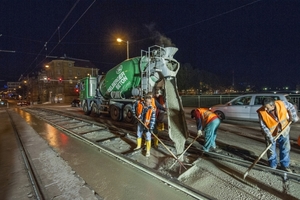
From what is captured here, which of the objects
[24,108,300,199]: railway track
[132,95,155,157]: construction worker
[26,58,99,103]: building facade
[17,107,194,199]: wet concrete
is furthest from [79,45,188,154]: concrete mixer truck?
[26,58,99,103]: building facade

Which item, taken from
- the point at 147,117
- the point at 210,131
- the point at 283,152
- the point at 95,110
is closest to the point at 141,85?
the point at 147,117

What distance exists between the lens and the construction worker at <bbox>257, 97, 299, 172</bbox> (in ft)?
10.9

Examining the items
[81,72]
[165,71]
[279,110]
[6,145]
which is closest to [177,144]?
[279,110]

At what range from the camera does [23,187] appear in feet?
10.4

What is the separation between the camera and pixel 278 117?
3.32m

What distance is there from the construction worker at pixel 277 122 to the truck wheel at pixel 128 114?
6596 mm

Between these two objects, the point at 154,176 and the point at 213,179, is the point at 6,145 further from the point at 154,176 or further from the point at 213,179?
the point at 213,179

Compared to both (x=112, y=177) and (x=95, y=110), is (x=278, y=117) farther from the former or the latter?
(x=95, y=110)

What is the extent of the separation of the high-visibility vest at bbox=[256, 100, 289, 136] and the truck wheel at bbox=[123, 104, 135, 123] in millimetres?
6586

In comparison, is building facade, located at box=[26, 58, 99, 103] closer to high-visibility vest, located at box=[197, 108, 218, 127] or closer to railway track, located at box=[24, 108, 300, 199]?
railway track, located at box=[24, 108, 300, 199]

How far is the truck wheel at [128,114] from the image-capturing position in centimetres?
921

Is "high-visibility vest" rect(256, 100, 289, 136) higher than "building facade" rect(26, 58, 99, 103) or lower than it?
lower

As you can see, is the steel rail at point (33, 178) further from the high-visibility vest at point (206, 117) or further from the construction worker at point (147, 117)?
the high-visibility vest at point (206, 117)

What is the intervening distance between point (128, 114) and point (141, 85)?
72.9 inches
